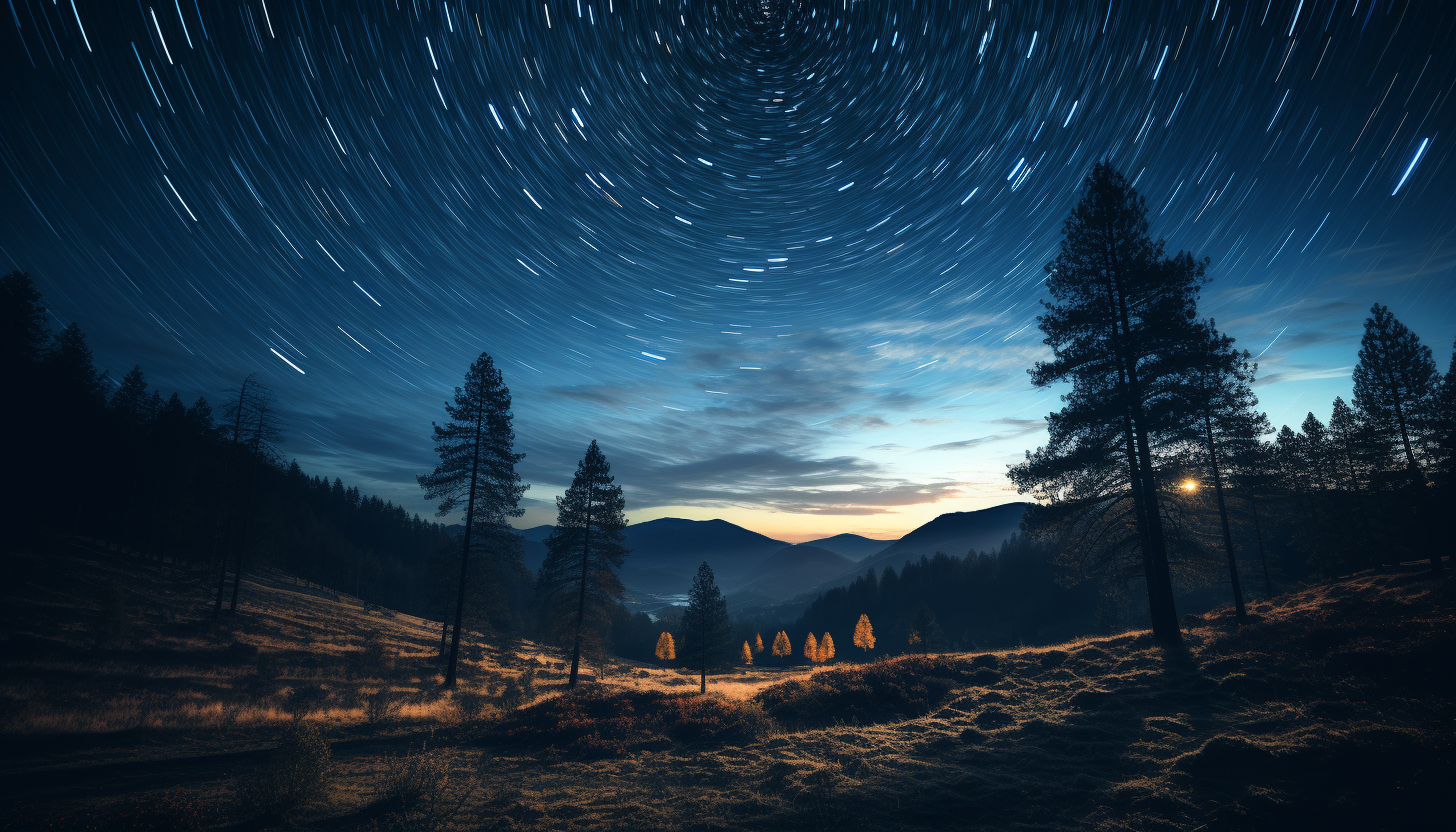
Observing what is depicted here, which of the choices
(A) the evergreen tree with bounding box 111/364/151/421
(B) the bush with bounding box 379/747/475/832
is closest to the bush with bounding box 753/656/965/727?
(B) the bush with bounding box 379/747/475/832

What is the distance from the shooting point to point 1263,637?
12.6 metres

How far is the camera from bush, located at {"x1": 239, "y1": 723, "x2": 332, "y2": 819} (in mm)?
6855

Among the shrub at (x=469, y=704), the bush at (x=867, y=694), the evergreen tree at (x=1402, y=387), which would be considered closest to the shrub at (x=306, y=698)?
the shrub at (x=469, y=704)

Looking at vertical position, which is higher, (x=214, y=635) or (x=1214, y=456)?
(x=1214, y=456)

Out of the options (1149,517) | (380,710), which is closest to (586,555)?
(380,710)

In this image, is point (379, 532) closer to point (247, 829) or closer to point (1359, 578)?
point (247, 829)

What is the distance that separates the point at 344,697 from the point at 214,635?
13.2 meters

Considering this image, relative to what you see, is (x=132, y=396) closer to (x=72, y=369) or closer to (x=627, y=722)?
(x=72, y=369)

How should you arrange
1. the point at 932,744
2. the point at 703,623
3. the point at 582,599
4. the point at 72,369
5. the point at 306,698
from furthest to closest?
1. the point at 703,623
2. the point at 72,369
3. the point at 582,599
4. the point at 306,698
5. the point at 932,744

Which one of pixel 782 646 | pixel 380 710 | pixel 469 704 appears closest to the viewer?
pixel 380 710

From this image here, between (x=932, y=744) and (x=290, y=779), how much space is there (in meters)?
10.6

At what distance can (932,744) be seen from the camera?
9.55 metres

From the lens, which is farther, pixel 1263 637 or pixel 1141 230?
pixel 1141 230

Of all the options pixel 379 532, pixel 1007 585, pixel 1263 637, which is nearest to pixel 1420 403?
pixel 1263 637
